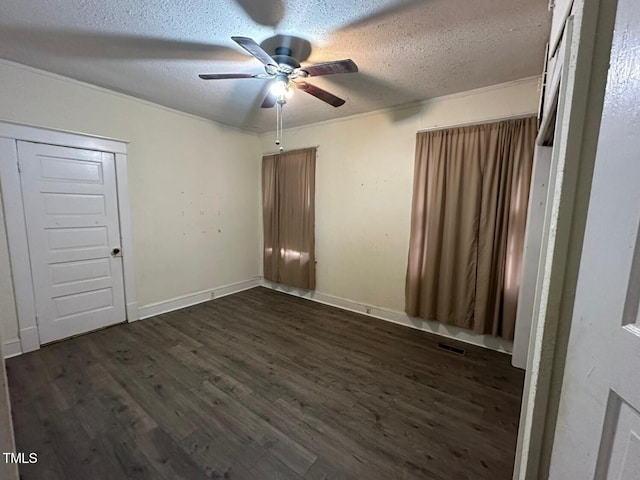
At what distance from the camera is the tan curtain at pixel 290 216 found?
392 centimetres

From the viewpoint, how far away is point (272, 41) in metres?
1.93

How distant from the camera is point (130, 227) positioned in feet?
10.3

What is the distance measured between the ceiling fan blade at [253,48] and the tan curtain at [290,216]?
79.1 inches

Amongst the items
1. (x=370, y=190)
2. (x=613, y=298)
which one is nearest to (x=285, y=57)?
(x=370, y=190)

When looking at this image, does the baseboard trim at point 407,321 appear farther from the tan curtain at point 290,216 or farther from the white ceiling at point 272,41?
Result: the white ceiling at point 272,41

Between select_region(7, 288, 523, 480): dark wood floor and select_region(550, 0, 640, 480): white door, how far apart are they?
114 centimetres

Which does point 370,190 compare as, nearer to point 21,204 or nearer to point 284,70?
point 284,70

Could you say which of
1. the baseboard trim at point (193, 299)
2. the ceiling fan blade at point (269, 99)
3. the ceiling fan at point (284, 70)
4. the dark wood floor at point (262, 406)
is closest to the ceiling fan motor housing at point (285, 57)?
the ceiling fan at point (284, 70)

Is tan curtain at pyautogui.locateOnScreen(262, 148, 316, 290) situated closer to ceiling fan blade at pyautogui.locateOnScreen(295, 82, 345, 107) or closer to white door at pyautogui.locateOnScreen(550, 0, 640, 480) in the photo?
ceiling fan blade at pyautogui.locateOnScreen(295, 82, 345, 107)

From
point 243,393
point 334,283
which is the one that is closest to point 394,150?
point 334,283

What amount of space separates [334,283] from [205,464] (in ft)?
8.53

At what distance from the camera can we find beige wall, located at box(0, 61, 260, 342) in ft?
8.04

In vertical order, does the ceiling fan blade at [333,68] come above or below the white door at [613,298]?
above

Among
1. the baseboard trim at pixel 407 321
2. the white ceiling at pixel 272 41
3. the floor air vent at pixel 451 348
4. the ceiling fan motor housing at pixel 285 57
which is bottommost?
the floor air vent at pixel 451 348
